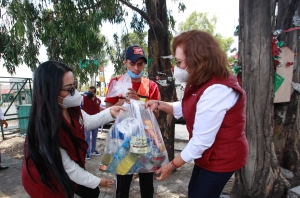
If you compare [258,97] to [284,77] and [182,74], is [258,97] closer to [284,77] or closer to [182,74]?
[284,77]

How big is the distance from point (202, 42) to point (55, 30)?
3273 millimetres

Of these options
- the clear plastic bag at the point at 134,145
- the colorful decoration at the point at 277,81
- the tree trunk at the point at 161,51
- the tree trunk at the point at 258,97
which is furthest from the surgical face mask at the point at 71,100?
the colorful decoration at the point at 277,81

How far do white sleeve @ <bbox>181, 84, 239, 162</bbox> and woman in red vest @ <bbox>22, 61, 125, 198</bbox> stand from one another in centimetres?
76

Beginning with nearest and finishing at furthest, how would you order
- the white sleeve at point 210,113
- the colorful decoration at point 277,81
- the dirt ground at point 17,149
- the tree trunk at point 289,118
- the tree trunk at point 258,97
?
the white sleeve at point 210,113, the tree trunk at point 258,97, the colorful decoration at point 277,81, the tree trunk at point 289,118, the dirt ground at point 17,149

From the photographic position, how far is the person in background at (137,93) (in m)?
2.01

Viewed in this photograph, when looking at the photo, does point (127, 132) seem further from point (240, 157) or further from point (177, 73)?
point (240, 157)

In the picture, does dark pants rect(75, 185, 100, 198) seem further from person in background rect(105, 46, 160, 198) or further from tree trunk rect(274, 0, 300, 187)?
tree trunk rect(274, 0, 300, 187)

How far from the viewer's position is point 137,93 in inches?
83.5

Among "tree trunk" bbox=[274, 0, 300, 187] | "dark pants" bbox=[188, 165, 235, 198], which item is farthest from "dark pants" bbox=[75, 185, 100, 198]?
"tree trunk" bbox=[274, 0, 300, 187]

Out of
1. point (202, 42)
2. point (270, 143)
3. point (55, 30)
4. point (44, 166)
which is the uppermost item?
point (55, 30)

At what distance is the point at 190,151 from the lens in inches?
52.1

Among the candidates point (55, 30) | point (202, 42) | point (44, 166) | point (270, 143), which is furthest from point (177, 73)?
point (55, 30)

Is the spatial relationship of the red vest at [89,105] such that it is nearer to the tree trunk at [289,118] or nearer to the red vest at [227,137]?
the tree trunk at [289,118]

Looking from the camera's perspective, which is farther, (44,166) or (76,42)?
(76,42)
